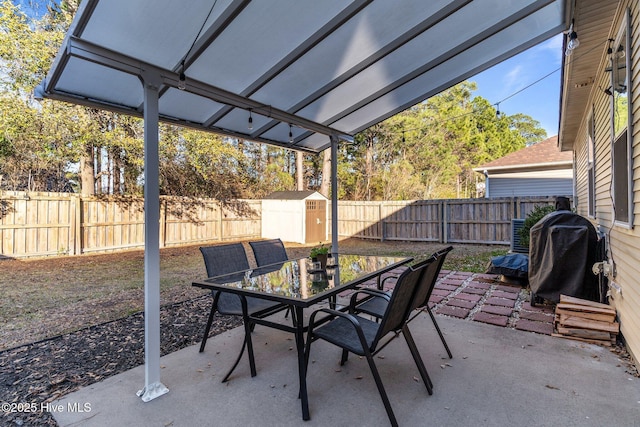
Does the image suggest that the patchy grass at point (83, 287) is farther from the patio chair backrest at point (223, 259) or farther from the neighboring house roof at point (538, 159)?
the neighboring house roof at point (538, 159)

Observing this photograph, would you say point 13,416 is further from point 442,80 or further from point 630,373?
point 442,80

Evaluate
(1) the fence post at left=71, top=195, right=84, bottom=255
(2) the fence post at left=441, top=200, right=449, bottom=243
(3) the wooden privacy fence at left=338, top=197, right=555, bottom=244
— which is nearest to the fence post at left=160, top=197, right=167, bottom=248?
(1) the fence post at left=71, top=195, right=84, bottom=255

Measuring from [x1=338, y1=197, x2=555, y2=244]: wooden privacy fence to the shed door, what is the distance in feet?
3.16

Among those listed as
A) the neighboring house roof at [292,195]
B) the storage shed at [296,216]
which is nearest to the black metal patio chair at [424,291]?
the storage shed at [296,216]

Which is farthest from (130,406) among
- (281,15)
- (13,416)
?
(281,15)

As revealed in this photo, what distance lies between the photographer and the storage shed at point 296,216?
11375 mm

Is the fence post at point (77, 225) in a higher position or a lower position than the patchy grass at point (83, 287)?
higher

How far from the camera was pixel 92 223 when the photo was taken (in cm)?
870

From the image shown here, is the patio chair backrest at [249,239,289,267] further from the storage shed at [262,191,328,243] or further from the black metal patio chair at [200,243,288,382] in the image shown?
the storage shed at [262,191,328,243]

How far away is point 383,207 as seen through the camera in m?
11.8

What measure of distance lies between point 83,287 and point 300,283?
4.65 m

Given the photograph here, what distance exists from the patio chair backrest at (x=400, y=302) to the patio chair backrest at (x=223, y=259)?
66.8 inches

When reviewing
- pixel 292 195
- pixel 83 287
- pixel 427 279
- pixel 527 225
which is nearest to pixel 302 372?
pixel 427 279

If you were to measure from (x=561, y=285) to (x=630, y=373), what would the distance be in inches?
54.3
